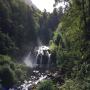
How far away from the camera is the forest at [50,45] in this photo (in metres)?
20.8

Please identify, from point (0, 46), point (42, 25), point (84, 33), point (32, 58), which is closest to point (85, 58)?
point (84, 33)

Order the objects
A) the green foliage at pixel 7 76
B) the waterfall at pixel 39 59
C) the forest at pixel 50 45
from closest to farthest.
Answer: the forest at pixel 50 45 < the green foliage at pixel 7 76 < the waterfall at pixel 39 59

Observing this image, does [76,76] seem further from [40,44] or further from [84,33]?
[40,44]

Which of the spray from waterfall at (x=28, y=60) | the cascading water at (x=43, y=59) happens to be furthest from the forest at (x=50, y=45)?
the spray from waterfall at (x=28, y=60)

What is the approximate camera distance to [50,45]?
3762 centimetres

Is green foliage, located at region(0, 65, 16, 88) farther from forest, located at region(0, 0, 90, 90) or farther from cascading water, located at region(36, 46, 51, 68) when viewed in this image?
cascading water, located at region(36, 46, 51, 68)

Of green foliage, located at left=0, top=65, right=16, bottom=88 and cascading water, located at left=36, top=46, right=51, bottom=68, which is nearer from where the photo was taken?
green foliage, located at left=0, top=65, right=16, bottom=88

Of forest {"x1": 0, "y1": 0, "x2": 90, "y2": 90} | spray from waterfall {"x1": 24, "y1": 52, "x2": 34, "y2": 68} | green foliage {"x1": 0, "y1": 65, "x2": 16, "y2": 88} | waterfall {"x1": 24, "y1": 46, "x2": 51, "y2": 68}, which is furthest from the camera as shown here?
spray from waterfall {"x1": 24, "y1": 52, "x2": 34, "y2": 68}

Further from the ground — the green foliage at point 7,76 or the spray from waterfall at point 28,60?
the spray from waterfall at point 28,60

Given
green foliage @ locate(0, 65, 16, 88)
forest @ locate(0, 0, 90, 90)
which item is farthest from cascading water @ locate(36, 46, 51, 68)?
green foliage @ locate(0, 65, 16, 88)

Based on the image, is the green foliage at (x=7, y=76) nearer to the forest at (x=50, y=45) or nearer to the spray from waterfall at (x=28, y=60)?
the forest at (x=50, y=45)

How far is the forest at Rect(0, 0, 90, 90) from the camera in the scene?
20828mm

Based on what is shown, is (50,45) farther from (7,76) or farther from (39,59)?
(39,59)

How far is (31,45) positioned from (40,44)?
3614 mm
